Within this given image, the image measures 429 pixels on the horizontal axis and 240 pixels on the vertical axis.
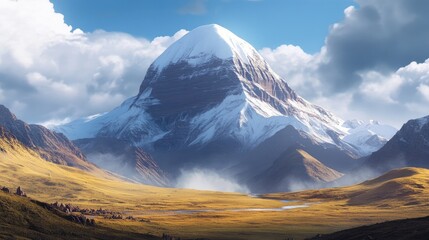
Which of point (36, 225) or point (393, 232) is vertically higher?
point (36, 225)

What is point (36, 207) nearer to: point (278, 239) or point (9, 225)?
point (9, 225)

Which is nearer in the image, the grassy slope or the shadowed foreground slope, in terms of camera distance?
the grassy slope

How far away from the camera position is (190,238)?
463ft

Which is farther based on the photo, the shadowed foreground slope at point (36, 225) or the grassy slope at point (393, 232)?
the shadowed foreground slope at point (36, 225)

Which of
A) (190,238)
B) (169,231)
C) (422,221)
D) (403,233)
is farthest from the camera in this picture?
(169,231)

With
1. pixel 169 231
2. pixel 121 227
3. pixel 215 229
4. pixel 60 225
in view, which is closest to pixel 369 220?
pixel 215 229

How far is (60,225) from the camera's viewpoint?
393 feet

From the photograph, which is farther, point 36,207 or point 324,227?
point 324,227

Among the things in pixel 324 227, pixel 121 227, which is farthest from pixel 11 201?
pixel 324 227

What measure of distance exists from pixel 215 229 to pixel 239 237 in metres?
19.7

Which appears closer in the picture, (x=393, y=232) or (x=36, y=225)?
(x=393, y=232)

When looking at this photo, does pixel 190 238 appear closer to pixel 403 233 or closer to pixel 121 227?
pixel 121 227

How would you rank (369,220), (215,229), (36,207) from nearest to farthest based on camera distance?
(36,207) → (215,229) → (369,220)

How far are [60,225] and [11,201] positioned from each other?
11329 mm
